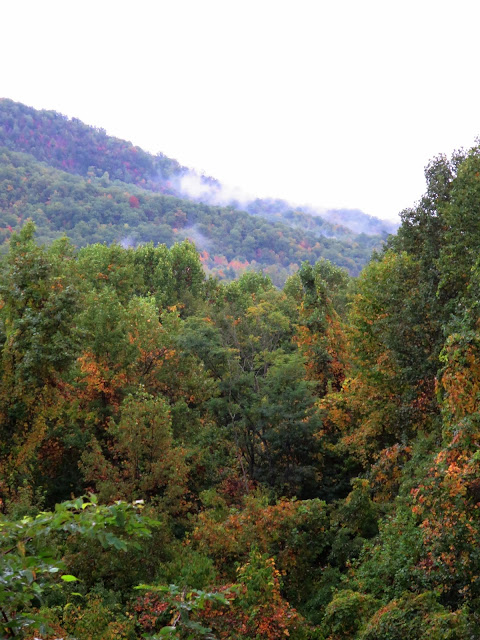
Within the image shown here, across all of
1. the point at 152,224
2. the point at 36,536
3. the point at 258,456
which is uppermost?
the point at 152,224

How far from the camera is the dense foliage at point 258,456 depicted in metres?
10.4

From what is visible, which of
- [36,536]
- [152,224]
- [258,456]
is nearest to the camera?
[36,536]

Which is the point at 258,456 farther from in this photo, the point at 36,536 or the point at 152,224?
the point at 152,224

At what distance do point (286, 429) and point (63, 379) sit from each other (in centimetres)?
901

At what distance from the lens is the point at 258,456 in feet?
79.9

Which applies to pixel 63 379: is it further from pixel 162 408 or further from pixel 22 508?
pixel 22 508

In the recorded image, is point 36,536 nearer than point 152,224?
Yes

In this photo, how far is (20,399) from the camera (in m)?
18.3

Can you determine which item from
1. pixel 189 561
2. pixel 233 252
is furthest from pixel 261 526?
pixel 233 252

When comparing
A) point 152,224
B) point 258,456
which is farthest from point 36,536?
point 152,224

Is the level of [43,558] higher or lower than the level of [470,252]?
lower

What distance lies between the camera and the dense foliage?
10.4 m

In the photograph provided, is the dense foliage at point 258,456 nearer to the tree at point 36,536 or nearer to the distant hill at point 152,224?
the tree at point 36,536

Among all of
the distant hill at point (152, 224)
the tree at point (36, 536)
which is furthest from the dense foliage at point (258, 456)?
the distant hill at point (152, 224)
